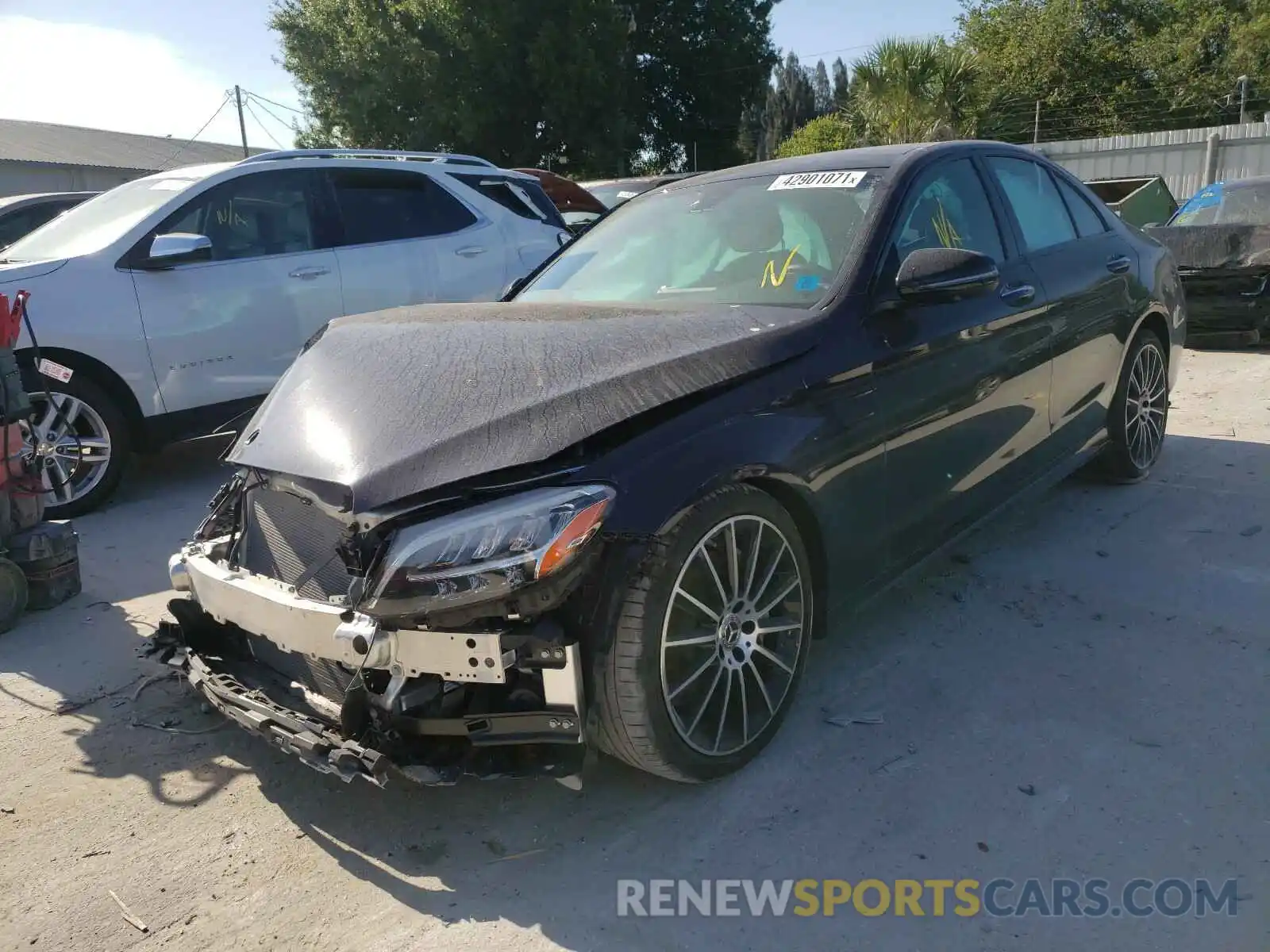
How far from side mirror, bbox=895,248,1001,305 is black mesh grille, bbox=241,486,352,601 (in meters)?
1.86

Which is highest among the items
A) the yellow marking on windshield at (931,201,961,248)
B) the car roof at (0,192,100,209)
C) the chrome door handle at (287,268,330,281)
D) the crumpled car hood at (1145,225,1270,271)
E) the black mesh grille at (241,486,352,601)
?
the car roof at (0,192,100,209)

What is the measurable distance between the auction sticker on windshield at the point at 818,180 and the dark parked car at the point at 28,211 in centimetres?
743

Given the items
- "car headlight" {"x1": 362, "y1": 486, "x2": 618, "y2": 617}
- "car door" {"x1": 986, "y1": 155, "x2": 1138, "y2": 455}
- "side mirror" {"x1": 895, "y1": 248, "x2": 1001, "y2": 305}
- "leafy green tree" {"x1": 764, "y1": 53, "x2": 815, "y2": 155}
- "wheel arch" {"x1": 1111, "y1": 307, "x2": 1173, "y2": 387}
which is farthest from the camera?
"leafy green tree" {"x1": 764, "y1": 53, "x2": 815, "y2": 155}

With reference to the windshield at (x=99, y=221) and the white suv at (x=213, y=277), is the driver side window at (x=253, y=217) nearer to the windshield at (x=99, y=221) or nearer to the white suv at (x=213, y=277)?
the white suv at (x=213, y=277)

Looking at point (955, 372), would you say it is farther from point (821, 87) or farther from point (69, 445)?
point (821, 87)

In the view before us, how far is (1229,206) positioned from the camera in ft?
31.3

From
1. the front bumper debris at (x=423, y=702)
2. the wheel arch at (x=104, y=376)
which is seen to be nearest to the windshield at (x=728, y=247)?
the front bumper debris at (x=423, y=702)

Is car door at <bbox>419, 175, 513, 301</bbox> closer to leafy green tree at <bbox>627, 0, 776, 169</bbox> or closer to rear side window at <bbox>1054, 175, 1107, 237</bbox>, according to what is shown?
rear side window at <bbox>1054, 175, 1107, 237</bbox>

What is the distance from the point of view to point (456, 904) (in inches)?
91.9

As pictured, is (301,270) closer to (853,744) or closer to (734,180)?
(734,180)

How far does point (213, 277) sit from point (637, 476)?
174 inches

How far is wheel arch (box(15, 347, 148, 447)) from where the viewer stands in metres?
5.21

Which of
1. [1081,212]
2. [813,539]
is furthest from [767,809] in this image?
[1081,212]

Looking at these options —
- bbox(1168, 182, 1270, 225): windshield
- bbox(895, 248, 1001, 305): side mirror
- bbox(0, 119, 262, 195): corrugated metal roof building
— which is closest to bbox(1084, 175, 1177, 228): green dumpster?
bbox(1168, 182, 1270, 225): windshield
